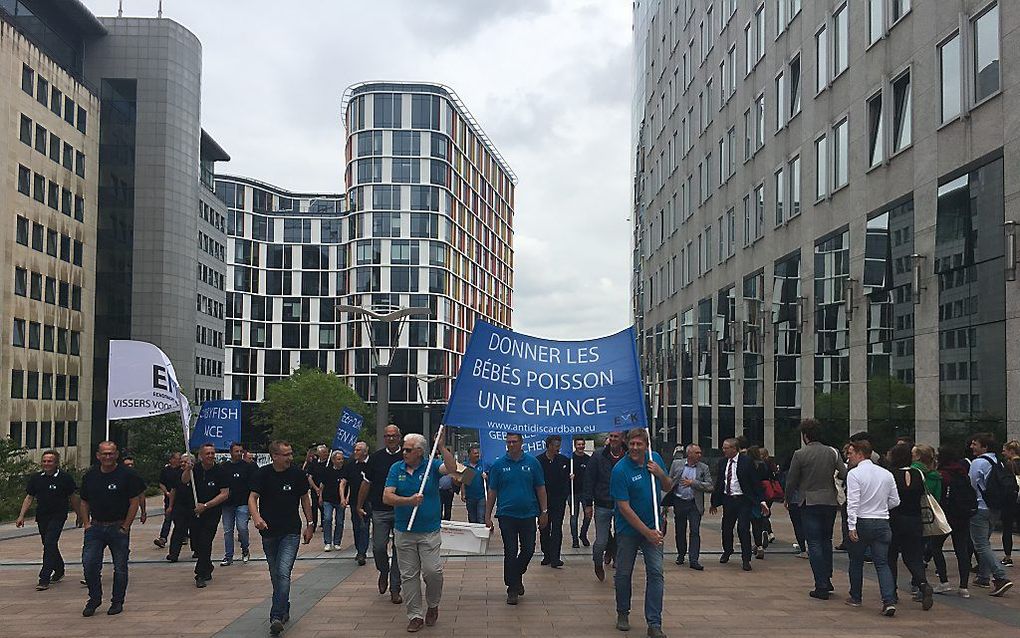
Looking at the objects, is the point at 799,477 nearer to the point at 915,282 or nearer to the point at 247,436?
the point at 915,282

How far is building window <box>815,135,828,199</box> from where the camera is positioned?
98.8 ft

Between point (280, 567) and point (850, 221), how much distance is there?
21.6 m

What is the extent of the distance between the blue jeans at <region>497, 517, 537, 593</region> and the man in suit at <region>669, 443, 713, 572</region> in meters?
3.63

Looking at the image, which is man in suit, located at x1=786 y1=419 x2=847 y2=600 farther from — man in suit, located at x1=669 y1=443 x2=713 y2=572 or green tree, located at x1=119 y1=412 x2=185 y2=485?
green tree, located at x1=119 y1=412 x2=185 y2=485

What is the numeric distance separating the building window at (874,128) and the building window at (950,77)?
3.43 m

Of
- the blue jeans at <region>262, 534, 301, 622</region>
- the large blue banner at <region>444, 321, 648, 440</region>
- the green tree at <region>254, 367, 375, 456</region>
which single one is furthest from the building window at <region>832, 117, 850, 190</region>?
the green tree at <region>254, 367, 375, 456</region>

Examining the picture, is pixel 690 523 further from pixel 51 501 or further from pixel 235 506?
pixel 51 501

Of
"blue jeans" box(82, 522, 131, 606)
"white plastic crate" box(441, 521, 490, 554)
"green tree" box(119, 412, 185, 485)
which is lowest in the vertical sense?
"green tree" box(119, 412, 185, 485)

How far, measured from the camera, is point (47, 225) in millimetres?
59344

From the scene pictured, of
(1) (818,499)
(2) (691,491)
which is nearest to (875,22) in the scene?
(2) (691,491)

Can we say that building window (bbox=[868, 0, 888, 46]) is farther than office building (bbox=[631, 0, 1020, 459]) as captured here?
Yes

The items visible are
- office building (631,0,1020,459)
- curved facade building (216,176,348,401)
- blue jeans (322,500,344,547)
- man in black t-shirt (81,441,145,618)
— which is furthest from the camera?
curved facade building (216,176,348,401)

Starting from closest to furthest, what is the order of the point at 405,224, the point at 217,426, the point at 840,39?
the point at 217,426, the point at 840,39, the point at 405,224

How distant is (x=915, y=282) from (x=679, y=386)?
92.4 ft
